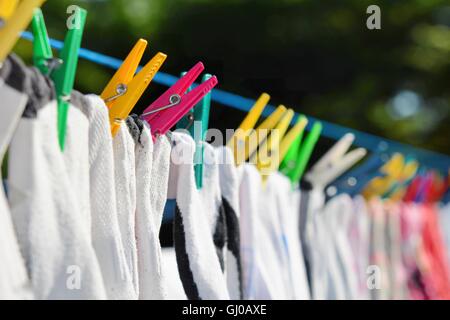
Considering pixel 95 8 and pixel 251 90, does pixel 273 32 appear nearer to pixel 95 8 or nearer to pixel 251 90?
pixel 251 90

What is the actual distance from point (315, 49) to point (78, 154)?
4.21m

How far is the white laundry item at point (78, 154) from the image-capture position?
735mm

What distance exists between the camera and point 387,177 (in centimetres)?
161

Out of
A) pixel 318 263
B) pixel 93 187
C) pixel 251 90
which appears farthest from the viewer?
pixel 251 90

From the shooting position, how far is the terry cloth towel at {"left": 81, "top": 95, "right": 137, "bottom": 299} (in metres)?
0.77

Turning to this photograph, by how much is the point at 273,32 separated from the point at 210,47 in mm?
416

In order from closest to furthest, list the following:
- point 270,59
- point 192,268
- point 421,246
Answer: point 192,268
point 421,246
point 270,59

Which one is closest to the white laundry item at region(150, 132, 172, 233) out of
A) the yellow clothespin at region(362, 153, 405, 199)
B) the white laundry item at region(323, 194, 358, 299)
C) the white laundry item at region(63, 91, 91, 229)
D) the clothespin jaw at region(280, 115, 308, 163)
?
the white laundry item at region(63, 91, 91, 229)

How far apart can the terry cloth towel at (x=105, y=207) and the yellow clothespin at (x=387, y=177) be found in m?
0.88

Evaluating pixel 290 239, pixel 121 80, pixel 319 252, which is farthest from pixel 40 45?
pixel 319 252

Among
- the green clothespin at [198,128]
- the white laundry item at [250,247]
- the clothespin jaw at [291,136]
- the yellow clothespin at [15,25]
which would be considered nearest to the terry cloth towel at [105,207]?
the yellow clothespin at [15,25]

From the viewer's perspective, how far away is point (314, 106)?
4.77 metres

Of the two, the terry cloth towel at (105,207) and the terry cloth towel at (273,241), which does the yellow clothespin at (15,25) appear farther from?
the terry cloth towel at (273,241)
